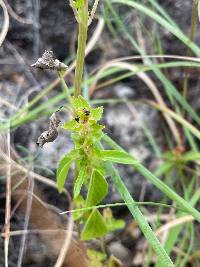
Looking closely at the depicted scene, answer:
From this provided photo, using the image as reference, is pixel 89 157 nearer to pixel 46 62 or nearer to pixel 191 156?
pixel 46 62

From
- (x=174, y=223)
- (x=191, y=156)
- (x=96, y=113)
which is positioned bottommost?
(x=174, y=223)

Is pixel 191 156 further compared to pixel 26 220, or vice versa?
pixel 191 156

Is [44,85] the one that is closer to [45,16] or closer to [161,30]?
[45,16]

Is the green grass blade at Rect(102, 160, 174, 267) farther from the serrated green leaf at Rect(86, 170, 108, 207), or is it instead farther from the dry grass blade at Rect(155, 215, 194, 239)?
the dry grass blade at Rect(155, 215, 194, 239)

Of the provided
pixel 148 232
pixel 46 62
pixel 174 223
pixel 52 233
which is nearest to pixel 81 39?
pixel 46 62

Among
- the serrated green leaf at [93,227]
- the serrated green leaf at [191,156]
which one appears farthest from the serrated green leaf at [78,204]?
the serrated green leaf at [191,156]

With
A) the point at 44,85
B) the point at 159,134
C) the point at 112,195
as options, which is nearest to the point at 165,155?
the point at 159,134

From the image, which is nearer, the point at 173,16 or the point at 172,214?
the point at 172,214

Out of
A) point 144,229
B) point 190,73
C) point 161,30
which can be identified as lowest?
point 144,229
